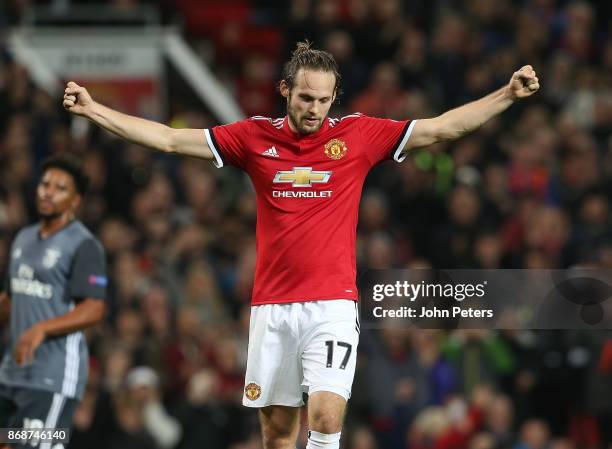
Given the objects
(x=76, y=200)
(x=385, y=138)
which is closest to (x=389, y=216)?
(x=76, y=200)

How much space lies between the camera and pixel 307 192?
711cm

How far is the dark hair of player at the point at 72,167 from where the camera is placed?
838 centimetres

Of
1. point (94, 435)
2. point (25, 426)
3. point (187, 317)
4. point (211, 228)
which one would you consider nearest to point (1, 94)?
point (211, 228)

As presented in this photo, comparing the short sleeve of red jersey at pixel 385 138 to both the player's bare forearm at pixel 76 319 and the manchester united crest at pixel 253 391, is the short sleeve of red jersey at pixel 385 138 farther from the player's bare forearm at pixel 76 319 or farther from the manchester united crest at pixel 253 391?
the player's bare forearm at pixel 76 319

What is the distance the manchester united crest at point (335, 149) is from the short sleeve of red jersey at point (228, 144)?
0.44 meters

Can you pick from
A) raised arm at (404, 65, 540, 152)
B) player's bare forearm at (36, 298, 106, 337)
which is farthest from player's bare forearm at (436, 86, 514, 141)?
player's bare forearm at (36, 298, 106, 337)

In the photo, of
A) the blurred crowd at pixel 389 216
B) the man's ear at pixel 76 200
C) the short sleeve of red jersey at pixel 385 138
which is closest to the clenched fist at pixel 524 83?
the short sleeve of red jersey at pixel 385 138

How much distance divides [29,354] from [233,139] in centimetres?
174

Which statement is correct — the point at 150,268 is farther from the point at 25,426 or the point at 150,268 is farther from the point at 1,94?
the point at 25,426

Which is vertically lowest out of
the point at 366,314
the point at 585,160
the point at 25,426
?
the point at 25,426

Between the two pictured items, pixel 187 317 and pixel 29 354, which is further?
pixel 187 317

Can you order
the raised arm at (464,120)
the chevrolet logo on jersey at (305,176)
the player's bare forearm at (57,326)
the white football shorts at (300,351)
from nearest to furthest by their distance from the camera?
the white football shorts at (300,351) → the raised arm at (464,120) → the chevrolet logo on jersey at (305,176) → the player's bare forearm at (57,326)

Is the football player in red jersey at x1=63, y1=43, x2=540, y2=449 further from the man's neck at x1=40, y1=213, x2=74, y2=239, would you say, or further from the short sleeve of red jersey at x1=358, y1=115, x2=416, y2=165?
the man's neck at x1=40, y1=213, x2=74, y2=239

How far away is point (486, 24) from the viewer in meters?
16.7
